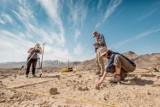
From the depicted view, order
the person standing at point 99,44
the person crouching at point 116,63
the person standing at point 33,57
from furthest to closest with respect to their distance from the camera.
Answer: the person standing at point 33,57, the person standing at point 99,44, the person crouching at point 116,63

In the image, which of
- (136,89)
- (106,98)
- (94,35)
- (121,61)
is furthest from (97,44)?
(106,98)

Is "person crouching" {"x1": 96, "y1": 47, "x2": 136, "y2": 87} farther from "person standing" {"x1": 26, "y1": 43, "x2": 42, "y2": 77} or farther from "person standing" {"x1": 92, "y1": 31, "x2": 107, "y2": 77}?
"person standing" {"x1": 26, "y1": 43, "x2": 42, "y2": 77}

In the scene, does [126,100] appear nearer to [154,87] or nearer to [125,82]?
[154,87]

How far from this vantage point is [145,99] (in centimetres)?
358

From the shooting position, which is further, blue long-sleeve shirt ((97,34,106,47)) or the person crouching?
blue long-sleeve shirt ((97,34,106,47))

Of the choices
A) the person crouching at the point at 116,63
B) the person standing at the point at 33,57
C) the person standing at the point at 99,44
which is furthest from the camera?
the person standing at the point at 33,57

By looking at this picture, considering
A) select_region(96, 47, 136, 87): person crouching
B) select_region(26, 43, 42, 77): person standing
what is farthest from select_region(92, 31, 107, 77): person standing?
select_region(26, 43, 42, 77): person standing

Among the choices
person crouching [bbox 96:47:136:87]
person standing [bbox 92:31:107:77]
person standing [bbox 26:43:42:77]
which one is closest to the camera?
person crouching [bbox 96:47:136:87]

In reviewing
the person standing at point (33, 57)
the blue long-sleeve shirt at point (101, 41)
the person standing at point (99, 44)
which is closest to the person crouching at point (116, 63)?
the person standing at point (99, 44)

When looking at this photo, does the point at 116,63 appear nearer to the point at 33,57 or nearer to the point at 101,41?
the point at 101,41

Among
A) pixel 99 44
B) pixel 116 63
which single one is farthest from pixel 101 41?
pixel 116 63

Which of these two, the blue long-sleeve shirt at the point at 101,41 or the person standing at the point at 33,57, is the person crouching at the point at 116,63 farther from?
the person standing at the point at 33,57

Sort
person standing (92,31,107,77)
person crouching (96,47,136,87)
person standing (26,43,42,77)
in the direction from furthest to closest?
person standing (26,43,42,77), person standing (92,31,107,77), person crouching (96,47,136,87)

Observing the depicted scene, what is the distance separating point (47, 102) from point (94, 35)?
3582 millimetres
